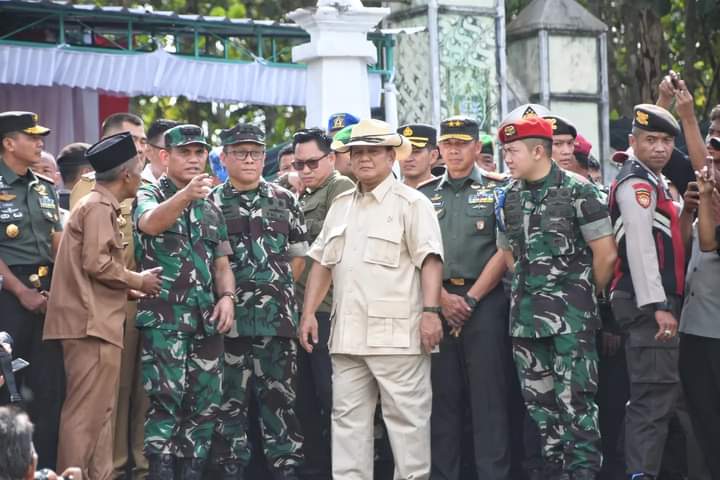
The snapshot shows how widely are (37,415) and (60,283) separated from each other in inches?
36.3

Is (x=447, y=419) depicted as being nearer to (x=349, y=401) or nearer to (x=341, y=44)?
(x=349, y=401)

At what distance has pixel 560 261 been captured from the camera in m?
7.41

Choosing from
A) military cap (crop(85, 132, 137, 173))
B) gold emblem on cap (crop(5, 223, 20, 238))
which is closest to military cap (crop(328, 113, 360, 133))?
military cap (crop(85, 132, 137, 173))

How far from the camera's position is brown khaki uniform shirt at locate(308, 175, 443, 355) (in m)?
7.33

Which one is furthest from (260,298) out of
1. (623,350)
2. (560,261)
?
(623,350)

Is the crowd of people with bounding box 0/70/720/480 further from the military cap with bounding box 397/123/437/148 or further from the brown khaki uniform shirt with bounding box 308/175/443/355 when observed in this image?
the military cap with bounding box 397/123/437/148

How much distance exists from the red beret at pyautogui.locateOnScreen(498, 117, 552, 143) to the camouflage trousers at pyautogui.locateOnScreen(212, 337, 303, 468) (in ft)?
5.66

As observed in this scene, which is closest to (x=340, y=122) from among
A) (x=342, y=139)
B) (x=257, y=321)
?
(x=342, y=139)

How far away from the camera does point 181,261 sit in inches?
294

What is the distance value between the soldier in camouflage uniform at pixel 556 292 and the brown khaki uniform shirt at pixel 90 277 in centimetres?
214

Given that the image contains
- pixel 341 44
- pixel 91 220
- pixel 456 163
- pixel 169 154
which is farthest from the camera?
pixel 341 44

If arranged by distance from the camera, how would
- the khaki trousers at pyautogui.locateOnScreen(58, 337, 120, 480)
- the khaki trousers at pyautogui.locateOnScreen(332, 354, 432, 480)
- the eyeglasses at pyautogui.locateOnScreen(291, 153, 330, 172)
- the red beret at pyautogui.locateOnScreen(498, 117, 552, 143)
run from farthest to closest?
the eyeglasses at pyautogui.locateOnScreen(291, 153, 330, 172)
the red beret at pyautogui.locateOnScreen(498, 117, 552, 143)
the khaki trousers at pyautogui.locateOnScreen(332, 354, 432, 480)
the khaki trousers at pyautogui.locateOnScreen(58, 337, 120, 480)

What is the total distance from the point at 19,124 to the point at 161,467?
6.97ft

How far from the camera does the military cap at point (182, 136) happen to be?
298 inches
